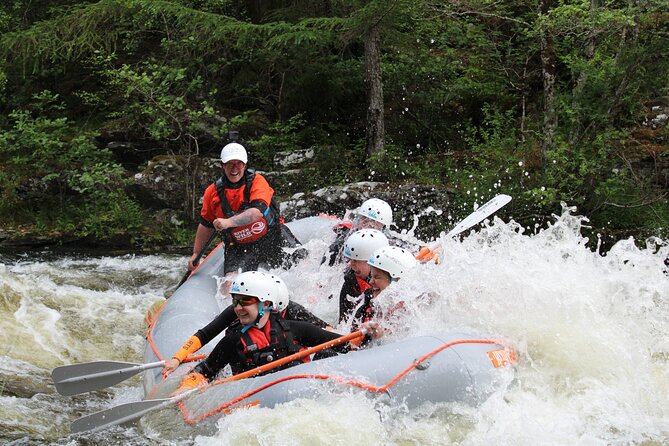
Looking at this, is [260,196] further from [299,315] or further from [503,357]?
[503,357]

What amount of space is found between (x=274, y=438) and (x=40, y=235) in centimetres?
840

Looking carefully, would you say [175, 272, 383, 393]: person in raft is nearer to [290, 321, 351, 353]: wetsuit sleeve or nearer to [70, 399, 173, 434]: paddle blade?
[290, 321, 351, 353]: wetsuit sleeve

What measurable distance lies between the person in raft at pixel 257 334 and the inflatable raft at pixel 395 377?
0.21 meters

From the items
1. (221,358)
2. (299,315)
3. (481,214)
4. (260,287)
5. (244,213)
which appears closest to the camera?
(260,287)

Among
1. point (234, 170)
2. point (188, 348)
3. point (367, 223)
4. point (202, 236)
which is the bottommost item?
point (188, 348)

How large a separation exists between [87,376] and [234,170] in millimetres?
2229

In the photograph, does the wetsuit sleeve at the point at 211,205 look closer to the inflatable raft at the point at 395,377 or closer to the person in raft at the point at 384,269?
the person in raft at the point at 384,269

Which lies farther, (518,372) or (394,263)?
(394,263)

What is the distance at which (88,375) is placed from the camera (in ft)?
17.3

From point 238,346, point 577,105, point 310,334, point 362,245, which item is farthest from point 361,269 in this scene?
point 577,105

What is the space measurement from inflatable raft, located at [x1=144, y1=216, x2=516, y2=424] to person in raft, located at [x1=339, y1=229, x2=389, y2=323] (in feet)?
2.66

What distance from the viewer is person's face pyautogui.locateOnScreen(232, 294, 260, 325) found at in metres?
4.74

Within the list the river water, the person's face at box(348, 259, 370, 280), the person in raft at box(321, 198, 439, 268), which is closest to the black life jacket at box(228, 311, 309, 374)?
the river water

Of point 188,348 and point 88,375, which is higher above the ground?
point 188,348
